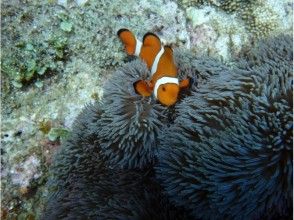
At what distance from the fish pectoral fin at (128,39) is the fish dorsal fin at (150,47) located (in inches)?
6.1

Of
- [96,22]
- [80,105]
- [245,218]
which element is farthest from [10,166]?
[245,218]

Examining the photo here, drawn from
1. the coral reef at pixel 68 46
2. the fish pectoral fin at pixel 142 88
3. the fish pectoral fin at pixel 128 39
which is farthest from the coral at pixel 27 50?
the fish pectoral fin at pixel 142 88

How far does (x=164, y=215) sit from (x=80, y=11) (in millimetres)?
1347

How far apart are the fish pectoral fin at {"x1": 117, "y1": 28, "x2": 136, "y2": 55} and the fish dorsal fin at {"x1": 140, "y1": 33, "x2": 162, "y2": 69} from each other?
154mm

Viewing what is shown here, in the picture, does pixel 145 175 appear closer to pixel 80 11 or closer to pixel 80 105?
pixel 80 105

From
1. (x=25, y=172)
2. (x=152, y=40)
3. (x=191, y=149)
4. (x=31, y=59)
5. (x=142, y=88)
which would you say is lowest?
(x=25, y=172)

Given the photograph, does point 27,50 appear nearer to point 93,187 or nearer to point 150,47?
point 150,47

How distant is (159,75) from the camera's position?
1.70 metres

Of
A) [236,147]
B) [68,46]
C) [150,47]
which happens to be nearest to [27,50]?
[68,46]

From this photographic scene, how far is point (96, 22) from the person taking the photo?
2.23m

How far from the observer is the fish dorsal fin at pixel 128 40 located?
2.03 metres

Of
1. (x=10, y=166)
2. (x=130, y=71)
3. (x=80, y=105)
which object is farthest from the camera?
(x=80, y=105)

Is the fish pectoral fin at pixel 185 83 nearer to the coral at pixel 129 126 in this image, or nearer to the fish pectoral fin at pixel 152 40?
the coral at pixel 129 126

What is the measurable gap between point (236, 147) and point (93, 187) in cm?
73
